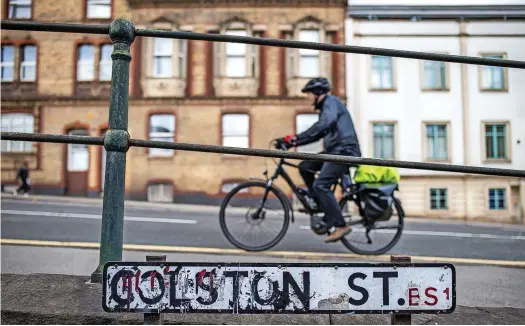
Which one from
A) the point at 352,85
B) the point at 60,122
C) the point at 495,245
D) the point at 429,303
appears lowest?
the point at 495,245

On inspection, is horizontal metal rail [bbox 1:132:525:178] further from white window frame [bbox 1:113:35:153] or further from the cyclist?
white window frame [bbox 1:113:35:153]

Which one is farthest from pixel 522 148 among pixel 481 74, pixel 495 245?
pixel 495 245

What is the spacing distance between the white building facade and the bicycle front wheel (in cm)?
1544

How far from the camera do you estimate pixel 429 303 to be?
140cm

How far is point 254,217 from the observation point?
4.71m

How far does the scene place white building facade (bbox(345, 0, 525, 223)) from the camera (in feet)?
63.3

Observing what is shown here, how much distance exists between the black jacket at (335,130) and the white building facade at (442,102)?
1549cm

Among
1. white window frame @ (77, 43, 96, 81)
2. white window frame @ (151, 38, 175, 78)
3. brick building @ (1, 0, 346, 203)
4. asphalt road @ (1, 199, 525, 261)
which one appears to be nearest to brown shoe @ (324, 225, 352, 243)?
asphalt road @ (1, 199, 525, 261)

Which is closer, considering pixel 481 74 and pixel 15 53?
pixel 481 74

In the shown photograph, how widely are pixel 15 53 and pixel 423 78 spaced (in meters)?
20.3

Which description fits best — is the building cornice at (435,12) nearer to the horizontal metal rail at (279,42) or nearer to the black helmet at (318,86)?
the black helmet at (318,86)

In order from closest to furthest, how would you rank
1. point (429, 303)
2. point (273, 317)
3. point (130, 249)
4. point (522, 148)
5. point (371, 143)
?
1. point (429, 303)
2. point (273, 317)
3. point (130, 249)
4. point (522, 148)
5. point (371, 143)

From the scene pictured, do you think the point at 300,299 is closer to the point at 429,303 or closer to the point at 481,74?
the point at 429,303

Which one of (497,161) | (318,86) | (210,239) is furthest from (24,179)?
(497,161)
